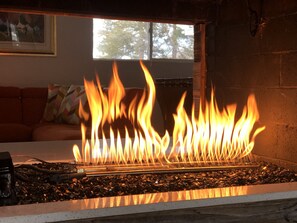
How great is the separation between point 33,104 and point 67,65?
0.66m

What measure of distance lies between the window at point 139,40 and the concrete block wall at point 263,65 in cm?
280

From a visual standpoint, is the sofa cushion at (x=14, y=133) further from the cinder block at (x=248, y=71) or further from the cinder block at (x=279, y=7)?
the cinder block at (x=279, y=7)

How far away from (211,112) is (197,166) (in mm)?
491

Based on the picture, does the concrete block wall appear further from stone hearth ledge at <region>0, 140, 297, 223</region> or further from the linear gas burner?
stone hearth ledge at <region>0, 140, 297, 223</region>

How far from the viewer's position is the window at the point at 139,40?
506 cm

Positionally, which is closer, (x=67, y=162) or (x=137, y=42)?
(x=67, y=162)

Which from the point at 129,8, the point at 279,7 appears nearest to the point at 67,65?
the point at 129,8

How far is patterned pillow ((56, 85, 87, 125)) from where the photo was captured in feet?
14.0

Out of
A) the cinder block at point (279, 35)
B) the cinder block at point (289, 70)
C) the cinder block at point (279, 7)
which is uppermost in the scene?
the cinder block at point (279, 7)

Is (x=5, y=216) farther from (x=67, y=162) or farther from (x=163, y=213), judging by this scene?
(x=67, y=162)

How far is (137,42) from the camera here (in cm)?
521

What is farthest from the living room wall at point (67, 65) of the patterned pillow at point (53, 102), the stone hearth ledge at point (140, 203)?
the stone hearth ledge at point (140, 203)

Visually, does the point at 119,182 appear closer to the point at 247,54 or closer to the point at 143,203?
the point at 143,203

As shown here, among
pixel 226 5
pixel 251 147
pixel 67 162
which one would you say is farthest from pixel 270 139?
pixel 67 162
